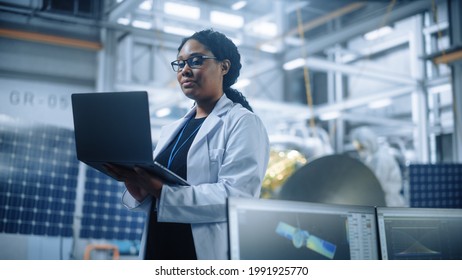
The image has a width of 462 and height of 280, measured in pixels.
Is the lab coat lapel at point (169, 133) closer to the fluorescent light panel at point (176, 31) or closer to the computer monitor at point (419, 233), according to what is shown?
the computer monitor at point (419, 233)

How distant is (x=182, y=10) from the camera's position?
5.32 m

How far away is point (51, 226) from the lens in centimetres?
406

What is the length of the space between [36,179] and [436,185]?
334 centimetres

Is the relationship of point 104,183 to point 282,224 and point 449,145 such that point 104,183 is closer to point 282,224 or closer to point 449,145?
point 282,224

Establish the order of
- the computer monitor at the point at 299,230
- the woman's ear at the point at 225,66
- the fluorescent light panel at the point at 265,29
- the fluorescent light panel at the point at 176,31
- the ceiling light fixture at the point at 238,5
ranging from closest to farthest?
the computer monitor at the point at 299,230
the woman's ear at the point at 225,66
the fluorescent light panel at the point at 176,31
the ceiling light fixture at the point at 238,5
the fluorescent light panel at the point at 265,29

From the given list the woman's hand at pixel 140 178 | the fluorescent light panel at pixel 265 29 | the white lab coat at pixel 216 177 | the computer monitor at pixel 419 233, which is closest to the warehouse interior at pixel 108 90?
the fluorescent light panel at pixel 265 29

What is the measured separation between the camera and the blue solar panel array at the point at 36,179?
12.7 feet

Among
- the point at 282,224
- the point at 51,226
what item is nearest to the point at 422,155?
the point at 51,226

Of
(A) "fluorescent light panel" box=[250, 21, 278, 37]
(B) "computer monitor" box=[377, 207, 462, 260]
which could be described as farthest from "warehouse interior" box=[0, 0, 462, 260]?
(B) "computer monitor" box=[377, 207, 462, 260]

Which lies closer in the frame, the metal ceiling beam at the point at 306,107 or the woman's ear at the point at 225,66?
the woman's ear at the point at 225,66

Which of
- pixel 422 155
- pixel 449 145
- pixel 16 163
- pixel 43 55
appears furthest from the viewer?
pixel 449 145

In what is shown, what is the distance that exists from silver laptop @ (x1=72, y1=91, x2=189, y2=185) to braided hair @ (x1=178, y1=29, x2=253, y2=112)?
1.14 feet

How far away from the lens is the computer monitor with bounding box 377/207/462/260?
1.18 meters
